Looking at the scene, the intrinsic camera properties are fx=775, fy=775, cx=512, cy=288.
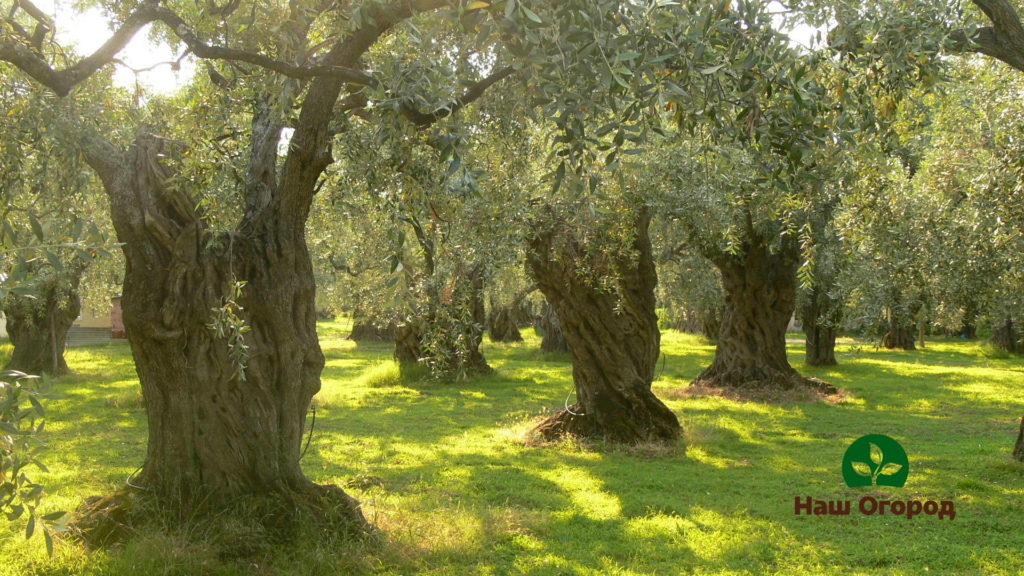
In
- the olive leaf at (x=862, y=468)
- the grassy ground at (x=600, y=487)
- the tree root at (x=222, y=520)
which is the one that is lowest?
the grassy ground at (x=600, y=487)

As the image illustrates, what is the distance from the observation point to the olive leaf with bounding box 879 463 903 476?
446 inches

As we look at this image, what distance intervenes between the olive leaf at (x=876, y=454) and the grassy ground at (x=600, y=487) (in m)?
0.51

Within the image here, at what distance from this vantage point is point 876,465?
11.6 meters

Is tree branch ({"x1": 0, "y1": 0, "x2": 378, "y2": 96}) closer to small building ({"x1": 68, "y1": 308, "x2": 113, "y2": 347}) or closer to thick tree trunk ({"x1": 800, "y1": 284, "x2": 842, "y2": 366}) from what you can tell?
thick tree trunk ({"x1": 800, "y1": 284, "x2": 842, "y2": 366})

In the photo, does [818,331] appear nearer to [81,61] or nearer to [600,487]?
[600,487]

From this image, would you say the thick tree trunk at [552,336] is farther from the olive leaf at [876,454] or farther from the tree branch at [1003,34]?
the tree branch at [1003,34]

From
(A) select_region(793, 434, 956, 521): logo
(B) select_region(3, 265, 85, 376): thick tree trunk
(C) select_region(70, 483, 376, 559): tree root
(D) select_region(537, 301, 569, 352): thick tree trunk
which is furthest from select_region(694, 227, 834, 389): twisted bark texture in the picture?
(B) select_region(3, 265, 85, 376): thick tree trunk

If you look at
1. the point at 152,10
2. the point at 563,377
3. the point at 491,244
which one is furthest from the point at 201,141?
the point at 563,377

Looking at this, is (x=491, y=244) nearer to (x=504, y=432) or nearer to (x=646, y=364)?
(x=646, y=364)

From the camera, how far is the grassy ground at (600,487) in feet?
23.9

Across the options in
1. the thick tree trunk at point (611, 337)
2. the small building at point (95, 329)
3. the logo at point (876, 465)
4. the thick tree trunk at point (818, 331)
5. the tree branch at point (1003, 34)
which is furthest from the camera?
the small building at point (95, 329)

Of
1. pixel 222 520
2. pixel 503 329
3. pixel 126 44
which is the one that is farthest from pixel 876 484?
pixel 503 329

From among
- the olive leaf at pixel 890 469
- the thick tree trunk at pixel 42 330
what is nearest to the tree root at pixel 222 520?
the olive leaf at pixel 890 469

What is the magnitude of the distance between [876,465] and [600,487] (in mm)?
4458
